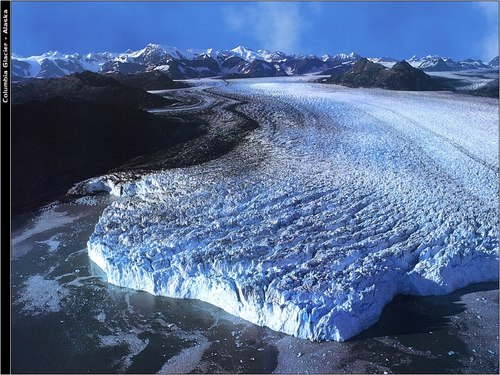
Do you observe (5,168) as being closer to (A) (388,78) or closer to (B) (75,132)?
(B) (75,132)

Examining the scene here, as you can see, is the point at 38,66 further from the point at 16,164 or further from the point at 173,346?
the point at 173,346

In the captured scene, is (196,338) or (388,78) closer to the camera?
(196,338)

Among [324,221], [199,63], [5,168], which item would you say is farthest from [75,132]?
[199,63]

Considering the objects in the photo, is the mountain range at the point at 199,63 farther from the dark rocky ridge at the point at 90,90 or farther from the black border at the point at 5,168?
the black border at the point at 5,168

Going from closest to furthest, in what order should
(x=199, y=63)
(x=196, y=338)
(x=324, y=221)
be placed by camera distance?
(x=196, y=338) → (x=324, y=221) → (x=199, y=63)

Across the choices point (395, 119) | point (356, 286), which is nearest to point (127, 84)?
point (395, 119)

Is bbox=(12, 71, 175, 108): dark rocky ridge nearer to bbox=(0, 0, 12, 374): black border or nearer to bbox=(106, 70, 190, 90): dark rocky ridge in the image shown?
bbox=(106, 70, 190, 90): dark rocky ridge
